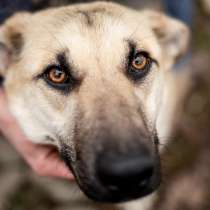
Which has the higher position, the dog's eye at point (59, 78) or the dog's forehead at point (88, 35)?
the dog's forehead at point (88, 35)

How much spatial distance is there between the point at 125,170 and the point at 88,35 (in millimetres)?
1147

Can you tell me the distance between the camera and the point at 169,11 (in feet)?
17.5

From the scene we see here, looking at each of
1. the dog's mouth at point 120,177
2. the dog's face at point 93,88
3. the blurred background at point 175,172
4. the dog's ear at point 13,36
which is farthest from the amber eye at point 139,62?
the blurred background at point 175,172

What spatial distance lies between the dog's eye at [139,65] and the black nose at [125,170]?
826 mm

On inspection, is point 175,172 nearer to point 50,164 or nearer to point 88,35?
point 50,164

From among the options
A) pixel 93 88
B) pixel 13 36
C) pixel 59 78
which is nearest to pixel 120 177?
pixel 93 88

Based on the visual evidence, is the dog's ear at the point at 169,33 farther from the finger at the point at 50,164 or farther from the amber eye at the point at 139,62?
the finger at the point at 50,164

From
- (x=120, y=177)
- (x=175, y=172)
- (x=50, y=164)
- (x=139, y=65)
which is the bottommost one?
(x=175, y=172)

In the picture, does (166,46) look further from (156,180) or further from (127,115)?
(156,180)

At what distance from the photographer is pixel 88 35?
3.34m

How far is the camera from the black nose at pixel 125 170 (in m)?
2.72

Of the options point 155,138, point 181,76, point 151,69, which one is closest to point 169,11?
point 181,76

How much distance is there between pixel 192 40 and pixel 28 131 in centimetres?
357

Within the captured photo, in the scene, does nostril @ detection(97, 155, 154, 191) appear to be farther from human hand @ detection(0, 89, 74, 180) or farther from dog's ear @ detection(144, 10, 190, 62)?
dog's ear @ detection(144, 10, 190, 62)
